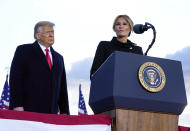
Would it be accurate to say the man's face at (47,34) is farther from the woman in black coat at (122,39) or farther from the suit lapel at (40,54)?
the woman in black coat at (122,39)

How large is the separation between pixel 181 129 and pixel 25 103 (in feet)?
4.19

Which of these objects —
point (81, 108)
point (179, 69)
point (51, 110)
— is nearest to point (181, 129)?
point (179, 69)

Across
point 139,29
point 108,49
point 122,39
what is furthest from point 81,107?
point 139,29

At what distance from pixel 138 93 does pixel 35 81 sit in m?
1.02

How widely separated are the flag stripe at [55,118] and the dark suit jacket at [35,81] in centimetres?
67

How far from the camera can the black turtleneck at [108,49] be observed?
3.06 m

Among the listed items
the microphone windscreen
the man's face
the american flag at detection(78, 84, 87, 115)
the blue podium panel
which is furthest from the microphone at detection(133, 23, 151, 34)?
the american flag at detection(78, 84, 87, 115)

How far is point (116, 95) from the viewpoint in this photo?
91.5 inches

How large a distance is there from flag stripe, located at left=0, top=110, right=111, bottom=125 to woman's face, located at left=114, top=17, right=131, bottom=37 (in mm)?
1027

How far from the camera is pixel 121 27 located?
3238 mm

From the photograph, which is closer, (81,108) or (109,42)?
(109,42)

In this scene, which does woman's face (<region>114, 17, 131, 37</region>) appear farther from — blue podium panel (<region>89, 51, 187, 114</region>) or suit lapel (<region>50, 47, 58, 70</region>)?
blue podium panel (<region>89, 51, 187, 114</region>)

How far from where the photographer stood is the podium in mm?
2375

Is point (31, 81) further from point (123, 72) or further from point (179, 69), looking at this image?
point (179, 69)
